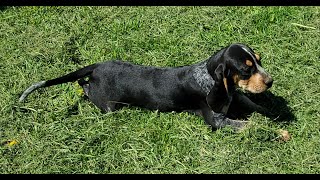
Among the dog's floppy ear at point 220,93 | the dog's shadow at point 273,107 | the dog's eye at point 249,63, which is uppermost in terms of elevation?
the dog's eye at point 249,63

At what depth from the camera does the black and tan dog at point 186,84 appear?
5929 mm

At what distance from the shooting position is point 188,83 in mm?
6363

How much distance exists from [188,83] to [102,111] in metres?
1.18

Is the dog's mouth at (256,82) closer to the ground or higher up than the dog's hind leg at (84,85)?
higher up

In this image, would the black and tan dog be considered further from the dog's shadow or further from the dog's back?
the dog's shadow

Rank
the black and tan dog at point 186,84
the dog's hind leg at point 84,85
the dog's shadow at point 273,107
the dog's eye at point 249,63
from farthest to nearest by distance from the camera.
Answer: the dog's hind leg at point 84,85, the dog's shadow at point 273,107, the black and tan dog at point 186,84, the dog's eye at point 249,63

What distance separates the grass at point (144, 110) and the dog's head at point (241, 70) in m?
0.50

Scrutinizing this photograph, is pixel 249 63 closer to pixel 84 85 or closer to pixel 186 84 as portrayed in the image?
pixel 186 84

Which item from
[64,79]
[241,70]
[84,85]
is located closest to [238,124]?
[241,70]

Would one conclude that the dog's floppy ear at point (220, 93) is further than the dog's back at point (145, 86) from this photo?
No

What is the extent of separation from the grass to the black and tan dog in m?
0.15

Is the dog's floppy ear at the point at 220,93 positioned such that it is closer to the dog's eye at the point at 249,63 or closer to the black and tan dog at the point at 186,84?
the black and tan dog at the point at 186,84

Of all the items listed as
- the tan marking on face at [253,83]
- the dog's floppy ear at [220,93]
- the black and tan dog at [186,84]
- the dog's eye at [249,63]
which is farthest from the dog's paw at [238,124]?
the dog's eye at [249,63]
